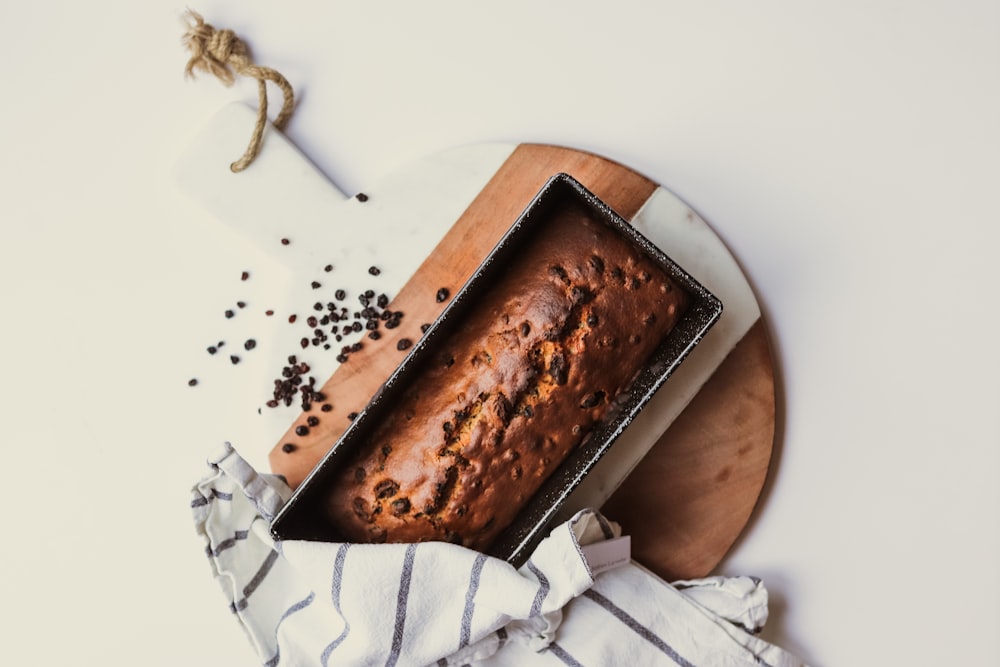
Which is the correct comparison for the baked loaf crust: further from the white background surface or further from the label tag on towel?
the white background surface

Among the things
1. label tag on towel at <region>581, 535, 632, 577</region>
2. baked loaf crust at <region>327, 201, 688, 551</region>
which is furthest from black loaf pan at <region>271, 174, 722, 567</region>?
label tag on towel at <region>581, 535, 632, 577</region>

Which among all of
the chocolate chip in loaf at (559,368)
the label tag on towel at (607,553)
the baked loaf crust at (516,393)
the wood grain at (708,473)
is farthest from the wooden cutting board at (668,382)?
the chocolate chip in loaf at (559,368)

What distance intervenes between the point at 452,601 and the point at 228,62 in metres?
1.77

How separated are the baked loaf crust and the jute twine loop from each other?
3.12 ft

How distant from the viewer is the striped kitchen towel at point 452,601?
184cm

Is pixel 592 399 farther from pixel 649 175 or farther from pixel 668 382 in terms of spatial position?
pixel 649 175

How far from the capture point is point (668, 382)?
6.90 feet

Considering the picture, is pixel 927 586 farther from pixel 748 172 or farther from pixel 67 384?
pixel 67 384

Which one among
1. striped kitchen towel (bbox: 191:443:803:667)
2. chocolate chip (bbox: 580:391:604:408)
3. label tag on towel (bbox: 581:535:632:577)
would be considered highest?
chocolate chip (bbox: 580:391:604:408)

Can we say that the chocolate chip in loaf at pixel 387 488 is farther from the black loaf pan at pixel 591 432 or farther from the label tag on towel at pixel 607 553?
the label tag on towel at pixel 607 553

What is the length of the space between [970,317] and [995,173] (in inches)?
17.4

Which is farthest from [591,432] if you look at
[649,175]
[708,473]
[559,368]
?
[649,175]

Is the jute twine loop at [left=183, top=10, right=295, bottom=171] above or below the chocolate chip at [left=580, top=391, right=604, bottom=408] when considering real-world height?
above

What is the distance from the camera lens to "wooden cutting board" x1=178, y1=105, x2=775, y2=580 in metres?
2.11
